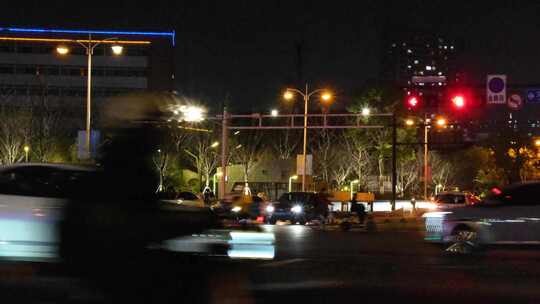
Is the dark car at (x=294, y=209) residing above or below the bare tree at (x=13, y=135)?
below

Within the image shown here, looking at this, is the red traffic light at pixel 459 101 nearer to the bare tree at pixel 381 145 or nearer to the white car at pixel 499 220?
the white car at pixel 499 220

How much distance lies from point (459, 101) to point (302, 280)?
839 inches

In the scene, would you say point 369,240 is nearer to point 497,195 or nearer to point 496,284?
point 497,195

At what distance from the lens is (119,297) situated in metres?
8.40

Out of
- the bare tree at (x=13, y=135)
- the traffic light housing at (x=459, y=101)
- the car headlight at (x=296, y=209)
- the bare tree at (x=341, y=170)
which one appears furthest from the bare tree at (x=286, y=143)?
the traffic light housing at (x=459, y=101)

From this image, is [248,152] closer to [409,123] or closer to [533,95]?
[409,123]

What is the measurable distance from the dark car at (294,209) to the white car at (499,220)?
54.8 feet

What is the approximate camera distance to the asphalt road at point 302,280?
8.66 metres

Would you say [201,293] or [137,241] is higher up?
[137,241]

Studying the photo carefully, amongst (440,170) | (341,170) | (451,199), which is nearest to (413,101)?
(451,199)

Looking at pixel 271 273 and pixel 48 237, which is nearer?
pixel 48 237

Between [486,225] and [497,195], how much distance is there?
28.4 inches

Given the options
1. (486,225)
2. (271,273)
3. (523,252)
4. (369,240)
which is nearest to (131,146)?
(271,273)

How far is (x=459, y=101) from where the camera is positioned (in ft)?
105
